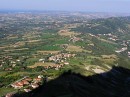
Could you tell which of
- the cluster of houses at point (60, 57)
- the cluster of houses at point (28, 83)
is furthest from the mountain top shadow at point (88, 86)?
the cluster of houses at point (60, 57)

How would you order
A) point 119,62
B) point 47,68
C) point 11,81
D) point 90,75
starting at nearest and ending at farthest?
point 11,81
point 90,75
point 47,68
point 119,62

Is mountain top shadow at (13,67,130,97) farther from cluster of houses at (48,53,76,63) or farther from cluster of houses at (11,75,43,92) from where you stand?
cluster of houses at (48,53,76,63)

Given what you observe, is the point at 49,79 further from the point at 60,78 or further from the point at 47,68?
the point at 47,68

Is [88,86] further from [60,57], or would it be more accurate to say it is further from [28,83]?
[60,57]

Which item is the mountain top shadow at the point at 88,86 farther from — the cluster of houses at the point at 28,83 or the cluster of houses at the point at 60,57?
the cluster of houses at the point at 60,57

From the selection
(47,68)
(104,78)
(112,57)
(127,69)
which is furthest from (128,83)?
(112,57)
